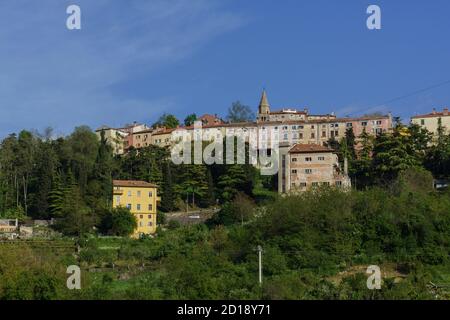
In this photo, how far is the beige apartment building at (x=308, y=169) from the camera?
193ft

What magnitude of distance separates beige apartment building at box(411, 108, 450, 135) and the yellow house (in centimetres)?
2743

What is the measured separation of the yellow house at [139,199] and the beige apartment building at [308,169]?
30.5ft

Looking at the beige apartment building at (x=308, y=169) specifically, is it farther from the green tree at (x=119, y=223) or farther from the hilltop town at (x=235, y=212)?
the green tree at (x=119, y=223)

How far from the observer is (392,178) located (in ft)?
182

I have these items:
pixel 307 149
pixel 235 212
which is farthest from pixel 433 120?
pixel 235 212

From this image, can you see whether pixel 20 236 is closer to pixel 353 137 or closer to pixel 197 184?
pixel 197 184

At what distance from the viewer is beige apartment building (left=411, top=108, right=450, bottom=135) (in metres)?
72.1

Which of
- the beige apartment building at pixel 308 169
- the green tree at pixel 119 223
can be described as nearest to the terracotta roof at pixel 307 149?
the beige apartment building at pixel 308 169

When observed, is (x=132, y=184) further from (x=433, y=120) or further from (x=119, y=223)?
(x=433, y=120)

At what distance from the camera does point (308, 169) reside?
195ft

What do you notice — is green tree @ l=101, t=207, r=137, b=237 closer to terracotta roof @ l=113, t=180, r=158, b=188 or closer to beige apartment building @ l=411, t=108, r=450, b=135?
terracotta roof @ l=113, t=180, r=158, b=188

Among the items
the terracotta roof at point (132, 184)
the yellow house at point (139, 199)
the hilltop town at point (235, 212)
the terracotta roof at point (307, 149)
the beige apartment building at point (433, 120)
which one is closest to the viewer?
the hilltop town at point (235, 212)

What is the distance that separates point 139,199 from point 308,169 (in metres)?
12.3

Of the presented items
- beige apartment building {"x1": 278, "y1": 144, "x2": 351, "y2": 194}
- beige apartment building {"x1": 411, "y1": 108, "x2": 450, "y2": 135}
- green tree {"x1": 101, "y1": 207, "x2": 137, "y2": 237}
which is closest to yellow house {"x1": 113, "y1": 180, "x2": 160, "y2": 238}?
green tree {"x1": 101, "y1": 207, "x2": 137, "y2": 237}
